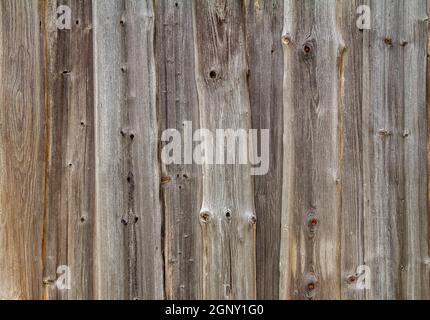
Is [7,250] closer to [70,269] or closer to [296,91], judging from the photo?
[70,269]

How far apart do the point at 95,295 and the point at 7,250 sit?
1.50 ft

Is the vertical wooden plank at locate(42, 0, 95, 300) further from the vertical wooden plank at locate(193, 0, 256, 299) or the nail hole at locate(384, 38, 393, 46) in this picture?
the nail hole at locate(384, 38, 393, 46)

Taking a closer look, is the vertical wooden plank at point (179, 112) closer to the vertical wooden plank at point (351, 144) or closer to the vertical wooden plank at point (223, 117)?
the vertical wooden plank at point (223, 117)

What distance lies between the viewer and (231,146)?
1952mm

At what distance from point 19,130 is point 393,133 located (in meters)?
1.75

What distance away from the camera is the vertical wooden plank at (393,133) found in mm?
1996

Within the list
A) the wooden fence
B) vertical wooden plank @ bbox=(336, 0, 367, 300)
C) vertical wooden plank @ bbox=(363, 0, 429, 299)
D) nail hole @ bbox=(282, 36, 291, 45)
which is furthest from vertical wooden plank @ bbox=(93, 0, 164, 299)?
vertical wooden plank @ bbox=(363, 0, 429, 299)

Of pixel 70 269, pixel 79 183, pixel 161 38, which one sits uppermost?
pixel 161 38

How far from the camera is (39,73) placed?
1975mm

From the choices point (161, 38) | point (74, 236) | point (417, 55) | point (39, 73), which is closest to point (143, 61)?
point (161, 38)

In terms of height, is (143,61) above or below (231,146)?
above

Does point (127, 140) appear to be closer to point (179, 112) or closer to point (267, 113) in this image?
point (179, 112)

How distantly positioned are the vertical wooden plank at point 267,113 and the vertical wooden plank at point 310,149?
3cm

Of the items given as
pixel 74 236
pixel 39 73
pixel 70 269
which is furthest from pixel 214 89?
pixel 70 269
